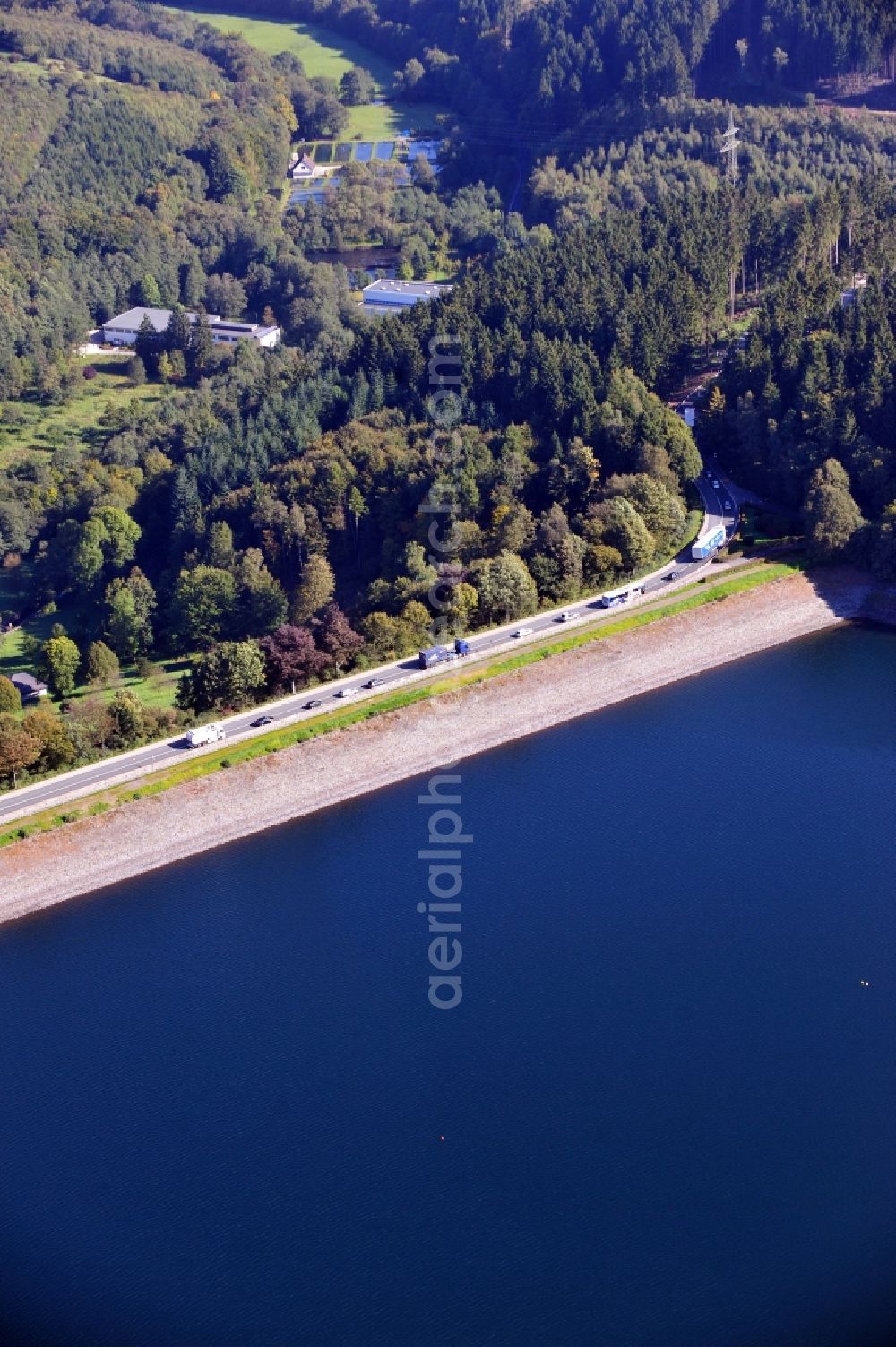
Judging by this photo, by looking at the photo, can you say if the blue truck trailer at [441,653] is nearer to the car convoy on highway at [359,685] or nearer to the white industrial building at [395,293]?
the car convoy on highway at [359,685]

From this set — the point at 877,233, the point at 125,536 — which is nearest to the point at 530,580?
the point at 125,536

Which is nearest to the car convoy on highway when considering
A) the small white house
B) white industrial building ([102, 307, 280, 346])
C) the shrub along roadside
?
the shrub along roadside

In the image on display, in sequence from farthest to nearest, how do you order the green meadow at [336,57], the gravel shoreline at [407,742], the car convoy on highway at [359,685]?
the green meadow at [336,57] → the car convoy on highway at [359,685] → the gravel shoreline at [407,742]

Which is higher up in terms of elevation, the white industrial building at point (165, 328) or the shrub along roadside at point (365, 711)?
the shrub along roadside at point (365, 711)

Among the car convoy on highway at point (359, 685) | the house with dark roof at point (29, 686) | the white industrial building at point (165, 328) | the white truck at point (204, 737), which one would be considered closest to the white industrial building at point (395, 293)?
the white industrial building at point (165, 328)

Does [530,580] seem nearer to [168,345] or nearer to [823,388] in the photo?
[823,388]

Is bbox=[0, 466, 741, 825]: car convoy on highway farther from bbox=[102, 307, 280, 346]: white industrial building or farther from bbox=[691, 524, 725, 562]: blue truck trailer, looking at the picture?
bbox=[102, 307, 280, 346]: white industrial building

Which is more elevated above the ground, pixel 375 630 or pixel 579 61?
pixel 579 61
